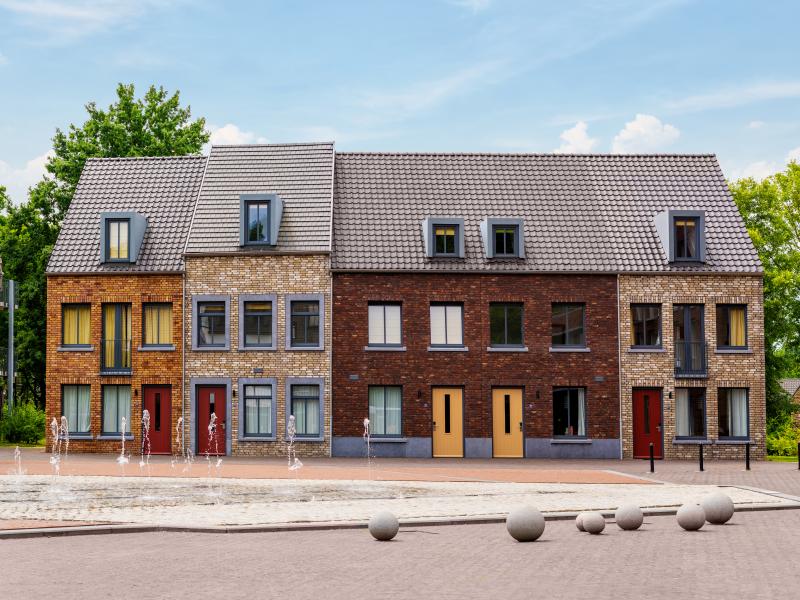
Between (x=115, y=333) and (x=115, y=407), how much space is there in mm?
2672

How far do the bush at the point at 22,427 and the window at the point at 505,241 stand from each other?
73.2 ft

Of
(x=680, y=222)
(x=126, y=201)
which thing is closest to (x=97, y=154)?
(x=126, y=201)

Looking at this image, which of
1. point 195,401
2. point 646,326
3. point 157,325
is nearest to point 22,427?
point 157,325

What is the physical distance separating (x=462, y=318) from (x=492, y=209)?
4.74 meters

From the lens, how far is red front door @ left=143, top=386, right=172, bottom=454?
39781 mm

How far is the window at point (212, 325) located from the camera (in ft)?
130

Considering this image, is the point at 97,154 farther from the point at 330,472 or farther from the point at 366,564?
the point at 366,564

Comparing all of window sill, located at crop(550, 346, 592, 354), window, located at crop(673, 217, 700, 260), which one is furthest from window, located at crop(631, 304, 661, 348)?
window, located at crop(673, 217, 700, 260)

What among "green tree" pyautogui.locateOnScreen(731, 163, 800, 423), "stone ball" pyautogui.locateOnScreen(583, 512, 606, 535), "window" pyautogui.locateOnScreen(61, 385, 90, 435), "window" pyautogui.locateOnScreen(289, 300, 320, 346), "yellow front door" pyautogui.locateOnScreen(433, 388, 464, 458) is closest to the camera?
"stone ball" pyautogui.locateOnScreen(583, 512, 606, 535)

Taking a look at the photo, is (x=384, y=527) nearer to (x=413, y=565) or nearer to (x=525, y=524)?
(x=525, y=524)

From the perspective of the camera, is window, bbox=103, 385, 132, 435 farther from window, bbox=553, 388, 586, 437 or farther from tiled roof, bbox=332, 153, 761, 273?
window, bbox=553, 388, 586, 437

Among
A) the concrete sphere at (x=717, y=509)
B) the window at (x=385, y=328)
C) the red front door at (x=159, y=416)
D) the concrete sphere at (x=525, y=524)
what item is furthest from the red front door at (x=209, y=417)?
the concrete sphere at (x=525, y=524)

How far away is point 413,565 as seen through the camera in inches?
516

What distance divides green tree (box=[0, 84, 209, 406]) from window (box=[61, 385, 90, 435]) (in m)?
14.8
